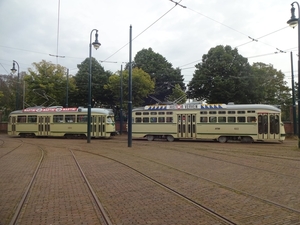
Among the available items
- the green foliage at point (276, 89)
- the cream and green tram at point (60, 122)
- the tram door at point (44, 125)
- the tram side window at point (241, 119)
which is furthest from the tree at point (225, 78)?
the tram door at point (44, 125)

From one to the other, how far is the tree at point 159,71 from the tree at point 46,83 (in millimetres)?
10718

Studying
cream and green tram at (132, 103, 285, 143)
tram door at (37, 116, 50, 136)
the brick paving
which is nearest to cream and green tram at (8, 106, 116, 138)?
tram door at (37, 116, 50, 136)

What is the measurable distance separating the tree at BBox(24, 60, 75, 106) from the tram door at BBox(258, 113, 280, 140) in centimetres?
2329

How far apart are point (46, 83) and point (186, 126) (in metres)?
Result: 19.7

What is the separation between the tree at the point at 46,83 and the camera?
34812mm

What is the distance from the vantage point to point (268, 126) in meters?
21.1

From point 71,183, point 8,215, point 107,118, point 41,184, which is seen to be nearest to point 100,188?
point 71,183

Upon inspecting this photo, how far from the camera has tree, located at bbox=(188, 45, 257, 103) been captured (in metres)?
34.9

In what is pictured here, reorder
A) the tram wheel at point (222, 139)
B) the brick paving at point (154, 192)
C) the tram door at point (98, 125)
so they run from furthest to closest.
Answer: the tram door at point (98, 125) → the tram wheel at point (222, 139) → the brick paving at point (154, 192)

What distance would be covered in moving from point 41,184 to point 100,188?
1.70 meters

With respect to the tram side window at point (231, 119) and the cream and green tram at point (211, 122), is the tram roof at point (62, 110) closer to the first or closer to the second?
the cream and green tram at point (211, 122)

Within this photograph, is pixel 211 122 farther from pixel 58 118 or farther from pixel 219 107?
pixel 58 118

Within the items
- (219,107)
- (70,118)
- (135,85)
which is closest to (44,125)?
(70,118)

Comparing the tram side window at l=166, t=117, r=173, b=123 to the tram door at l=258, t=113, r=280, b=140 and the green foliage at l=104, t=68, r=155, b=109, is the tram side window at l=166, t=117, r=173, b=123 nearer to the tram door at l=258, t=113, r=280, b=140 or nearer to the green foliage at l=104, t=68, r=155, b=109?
the tram door at l=258, t=113, r=280, b=140
